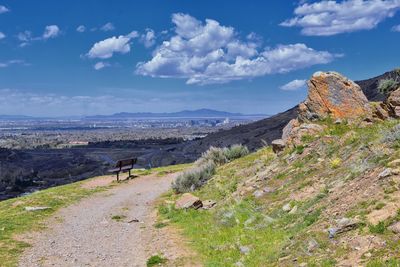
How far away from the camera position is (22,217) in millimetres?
16375

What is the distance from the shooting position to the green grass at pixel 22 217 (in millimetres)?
12000

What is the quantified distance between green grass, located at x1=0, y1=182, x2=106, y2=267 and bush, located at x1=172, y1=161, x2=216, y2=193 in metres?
4.44

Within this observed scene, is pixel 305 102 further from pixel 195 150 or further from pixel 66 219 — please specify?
pixel 195 150

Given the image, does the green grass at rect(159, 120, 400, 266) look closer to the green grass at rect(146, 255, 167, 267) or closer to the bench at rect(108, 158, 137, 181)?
the green grass at rect(146, 255, 167, 267)

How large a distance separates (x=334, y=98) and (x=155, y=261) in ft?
37.9

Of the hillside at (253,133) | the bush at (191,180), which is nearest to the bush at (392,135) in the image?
the bush at (191,180)

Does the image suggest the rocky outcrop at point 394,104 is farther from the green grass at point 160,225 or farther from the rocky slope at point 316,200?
the green grass at point 160,225

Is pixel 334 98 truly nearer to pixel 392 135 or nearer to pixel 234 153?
pixel 392 135

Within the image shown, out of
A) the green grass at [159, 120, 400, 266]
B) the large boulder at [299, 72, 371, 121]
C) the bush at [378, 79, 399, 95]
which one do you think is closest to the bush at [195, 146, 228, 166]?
the green grass at [159, 120, 400, 266]

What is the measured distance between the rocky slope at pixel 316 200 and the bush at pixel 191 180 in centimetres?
84

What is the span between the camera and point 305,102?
20.5 metres

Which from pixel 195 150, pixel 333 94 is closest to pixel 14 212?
pixel 333 94

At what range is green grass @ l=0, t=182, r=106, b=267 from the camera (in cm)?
1200

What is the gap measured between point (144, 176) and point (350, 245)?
22291 millimetres
